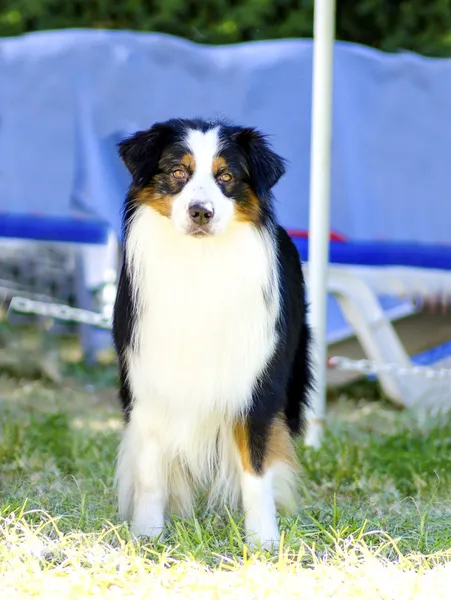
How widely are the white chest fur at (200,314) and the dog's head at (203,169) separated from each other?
2.9 inches

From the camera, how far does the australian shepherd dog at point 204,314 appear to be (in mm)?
3051

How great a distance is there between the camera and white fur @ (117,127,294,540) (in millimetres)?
3076

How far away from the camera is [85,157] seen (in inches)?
240

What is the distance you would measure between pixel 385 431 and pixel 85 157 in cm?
249

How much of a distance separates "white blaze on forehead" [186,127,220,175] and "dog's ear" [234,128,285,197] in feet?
0.31

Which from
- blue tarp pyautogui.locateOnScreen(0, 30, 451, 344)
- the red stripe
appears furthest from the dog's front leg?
blue tarp pyautogui.locateOnScreen(0, 30, 451, 344)

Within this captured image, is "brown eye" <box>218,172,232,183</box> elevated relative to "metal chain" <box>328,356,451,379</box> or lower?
elevated

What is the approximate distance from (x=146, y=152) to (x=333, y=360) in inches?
94.6

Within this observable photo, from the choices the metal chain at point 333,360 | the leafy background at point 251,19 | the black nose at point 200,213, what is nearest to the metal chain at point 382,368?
the metal chain at point 333,360

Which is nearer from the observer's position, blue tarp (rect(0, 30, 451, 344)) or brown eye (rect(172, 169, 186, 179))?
brown eye (rect(172, 169, 186, 179))

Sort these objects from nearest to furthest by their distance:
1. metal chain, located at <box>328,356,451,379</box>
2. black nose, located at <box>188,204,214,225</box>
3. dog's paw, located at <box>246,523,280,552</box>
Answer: black nose, located at <box>188,204,214,225</box>, dog's paw, located at <box>246,523,280,552</box>, metal chain, located at <box>328,356,451,379</box>

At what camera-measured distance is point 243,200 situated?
3.08 metres

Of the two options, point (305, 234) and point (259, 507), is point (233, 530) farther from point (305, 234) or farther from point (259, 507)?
point (305, 234)

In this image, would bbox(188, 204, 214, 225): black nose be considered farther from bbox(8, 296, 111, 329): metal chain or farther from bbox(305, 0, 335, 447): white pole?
bbox(8, 296, 111, 329): metal chain
